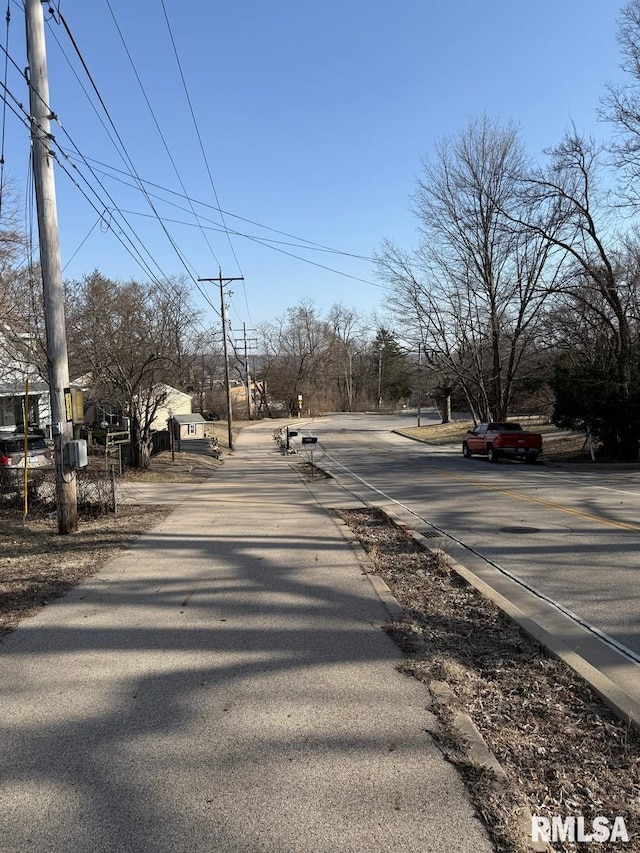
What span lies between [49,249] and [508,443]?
73.1ft

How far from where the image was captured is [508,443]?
91.5 ft

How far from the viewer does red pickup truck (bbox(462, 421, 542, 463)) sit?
27.8 meters

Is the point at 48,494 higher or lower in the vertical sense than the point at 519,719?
higher

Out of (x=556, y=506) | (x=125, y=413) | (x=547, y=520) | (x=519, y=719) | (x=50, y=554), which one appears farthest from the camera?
(x=125, y=413)

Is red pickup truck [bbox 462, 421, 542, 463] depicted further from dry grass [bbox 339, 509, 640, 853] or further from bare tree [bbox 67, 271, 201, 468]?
dry grass [bbox 339, 509, 640, 853]

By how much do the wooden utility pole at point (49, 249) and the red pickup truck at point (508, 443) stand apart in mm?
21672

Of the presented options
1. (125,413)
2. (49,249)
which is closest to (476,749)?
(49,249)

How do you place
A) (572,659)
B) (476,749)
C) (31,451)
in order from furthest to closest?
(31,451), (572,659), (476,749)

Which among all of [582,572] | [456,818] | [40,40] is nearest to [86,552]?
[582,572]

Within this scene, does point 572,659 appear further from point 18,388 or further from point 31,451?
point 18,388

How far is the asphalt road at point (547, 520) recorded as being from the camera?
262 inches

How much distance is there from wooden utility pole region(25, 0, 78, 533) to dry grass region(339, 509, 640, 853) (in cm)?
579

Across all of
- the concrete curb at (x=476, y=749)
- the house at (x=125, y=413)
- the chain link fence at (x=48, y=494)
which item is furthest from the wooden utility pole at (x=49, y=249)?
the house at (x=125, y=413)

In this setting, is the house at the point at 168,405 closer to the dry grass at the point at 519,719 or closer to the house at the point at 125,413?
the house at the point at 125,413
